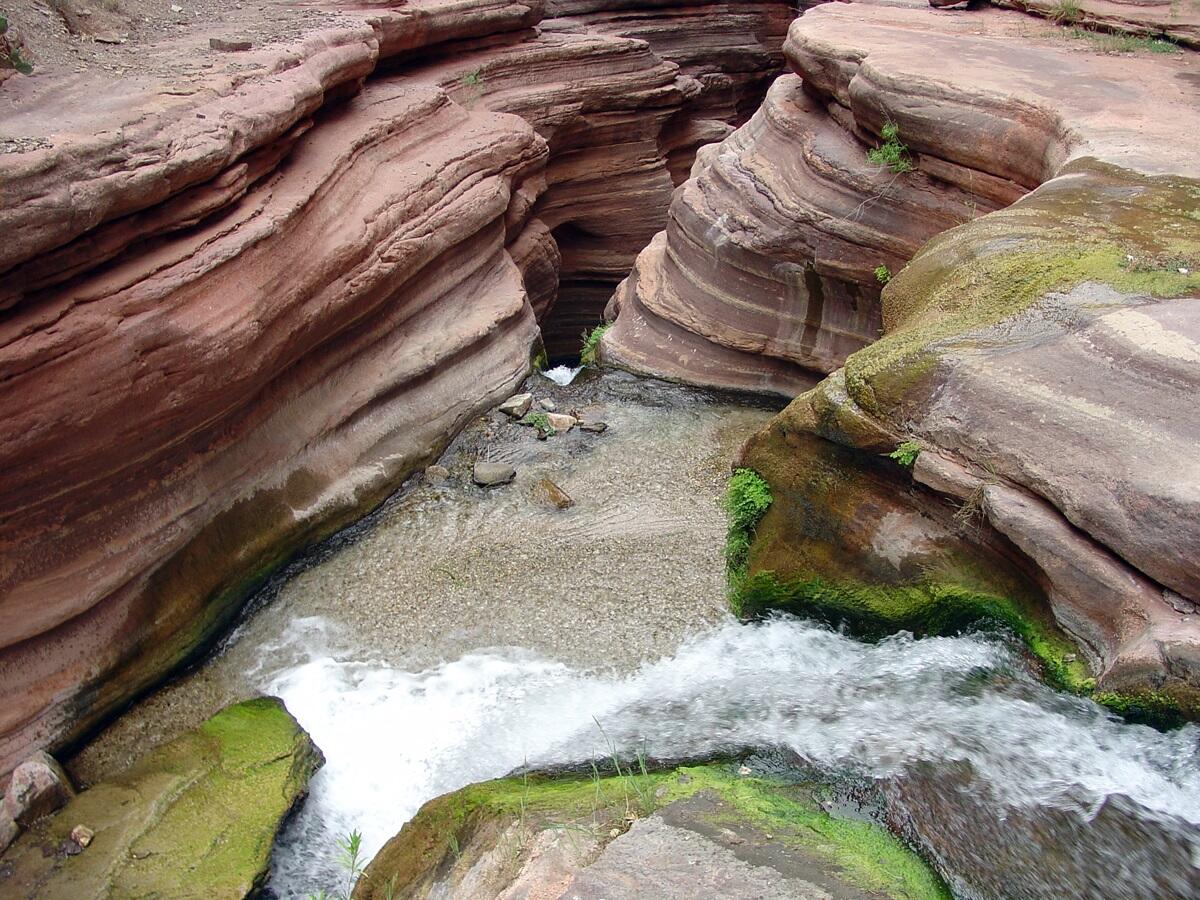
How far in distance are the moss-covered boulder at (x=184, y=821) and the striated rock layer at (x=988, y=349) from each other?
7.39ft

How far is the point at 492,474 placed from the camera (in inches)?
251

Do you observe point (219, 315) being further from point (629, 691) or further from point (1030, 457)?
point (1030, 457)

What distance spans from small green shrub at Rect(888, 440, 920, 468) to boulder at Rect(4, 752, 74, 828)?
361 centimetres

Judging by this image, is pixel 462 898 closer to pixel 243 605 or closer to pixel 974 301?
pixel 243 605

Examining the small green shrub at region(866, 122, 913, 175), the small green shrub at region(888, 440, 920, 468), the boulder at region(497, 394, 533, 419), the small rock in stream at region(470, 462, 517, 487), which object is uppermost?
the small green shrub at region(888, 440, 920, 468)

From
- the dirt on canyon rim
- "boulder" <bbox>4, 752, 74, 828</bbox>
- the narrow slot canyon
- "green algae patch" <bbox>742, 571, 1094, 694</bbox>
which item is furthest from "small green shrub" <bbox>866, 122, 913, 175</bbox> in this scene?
"boulder" <bbox>4, 752, 74, 828</bbox>

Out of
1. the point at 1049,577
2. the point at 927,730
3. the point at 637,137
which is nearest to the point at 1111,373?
the point at 1049,577

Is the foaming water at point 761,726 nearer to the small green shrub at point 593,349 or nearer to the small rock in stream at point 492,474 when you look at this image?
the small rock in stream at point 492,474

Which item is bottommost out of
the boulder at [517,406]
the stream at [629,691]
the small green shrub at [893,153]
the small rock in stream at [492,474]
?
the boulder at [517,406]

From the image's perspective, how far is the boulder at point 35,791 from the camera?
13.6ft

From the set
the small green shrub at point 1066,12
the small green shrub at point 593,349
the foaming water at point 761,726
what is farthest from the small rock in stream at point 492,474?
the small green shrub at point 1066,12

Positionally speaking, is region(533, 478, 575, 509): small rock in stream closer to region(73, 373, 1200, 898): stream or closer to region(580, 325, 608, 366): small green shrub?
region(73, 373, 1200, 898): stream

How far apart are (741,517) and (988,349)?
1393 mm

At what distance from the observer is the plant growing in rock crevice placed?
184 inches
